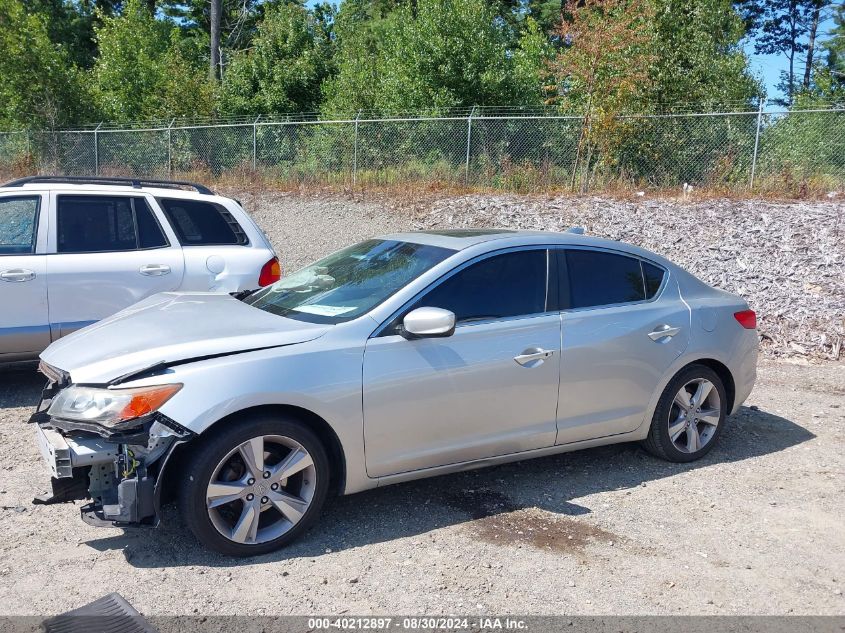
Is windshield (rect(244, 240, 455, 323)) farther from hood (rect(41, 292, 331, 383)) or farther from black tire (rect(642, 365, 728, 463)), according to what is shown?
black tire (rect(642, 365, 728, 463))

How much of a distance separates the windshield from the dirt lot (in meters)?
1.21

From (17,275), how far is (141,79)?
2401 centimetres

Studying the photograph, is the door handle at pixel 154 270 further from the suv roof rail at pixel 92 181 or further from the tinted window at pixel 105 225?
the suv roof rail at pixel 92 181

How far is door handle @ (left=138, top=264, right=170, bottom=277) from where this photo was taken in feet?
22.6

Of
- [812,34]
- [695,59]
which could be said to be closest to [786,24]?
[812,34]

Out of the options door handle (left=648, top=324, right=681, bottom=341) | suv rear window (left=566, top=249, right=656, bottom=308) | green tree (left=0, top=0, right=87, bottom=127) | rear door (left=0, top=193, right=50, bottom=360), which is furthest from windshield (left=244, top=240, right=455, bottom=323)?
green tree (left=0, top=0, right=87, bottom=127)

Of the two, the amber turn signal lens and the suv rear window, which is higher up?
the suv rear window

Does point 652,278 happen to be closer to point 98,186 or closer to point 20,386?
point 98,186

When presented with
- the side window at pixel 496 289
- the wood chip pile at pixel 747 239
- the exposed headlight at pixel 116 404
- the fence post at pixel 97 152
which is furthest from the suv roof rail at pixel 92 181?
the fence post at pixel 97 152

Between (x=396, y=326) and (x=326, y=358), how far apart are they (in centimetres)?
47

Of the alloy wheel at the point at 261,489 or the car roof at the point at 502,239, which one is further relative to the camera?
the car roof at the point at 502,239

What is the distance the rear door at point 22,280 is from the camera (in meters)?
6.43

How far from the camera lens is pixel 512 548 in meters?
4.25

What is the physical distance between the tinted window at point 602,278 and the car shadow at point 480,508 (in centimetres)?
121
